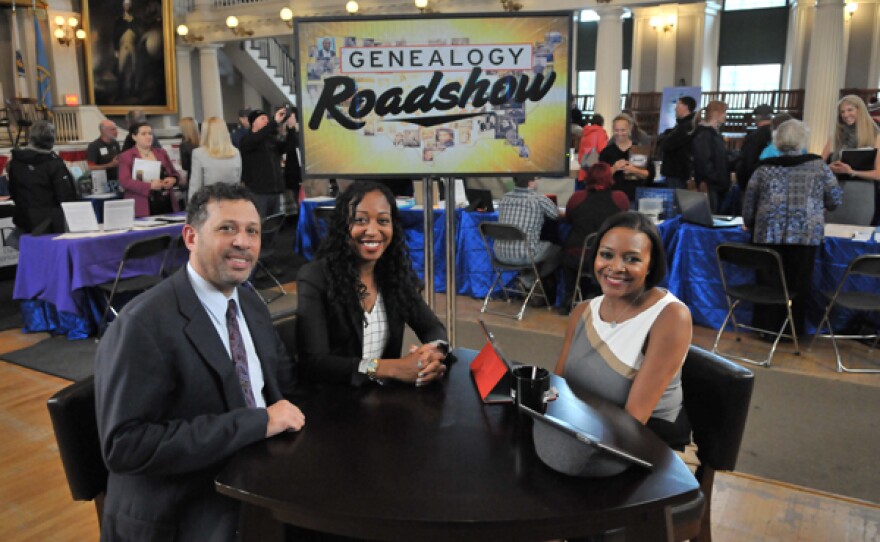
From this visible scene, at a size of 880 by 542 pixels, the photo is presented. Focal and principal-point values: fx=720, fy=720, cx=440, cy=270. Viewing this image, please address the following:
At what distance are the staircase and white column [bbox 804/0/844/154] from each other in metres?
11.5

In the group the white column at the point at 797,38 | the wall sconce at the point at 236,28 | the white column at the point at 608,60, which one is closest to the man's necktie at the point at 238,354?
the white column at the point at 608,60

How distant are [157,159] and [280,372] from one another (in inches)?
201

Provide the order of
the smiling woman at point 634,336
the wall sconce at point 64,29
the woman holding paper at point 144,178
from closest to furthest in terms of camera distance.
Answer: the smiling woman at point 634,336, the woman holding paper at point 144,178, the wall sconce at point 64,29

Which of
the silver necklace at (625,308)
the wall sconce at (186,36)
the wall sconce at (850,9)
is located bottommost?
the silver necklace at (625,308)

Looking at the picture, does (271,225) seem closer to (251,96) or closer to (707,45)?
(251,96)

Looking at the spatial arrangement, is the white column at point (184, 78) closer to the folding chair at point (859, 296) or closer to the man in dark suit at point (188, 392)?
the folding chair at point (859, 296)

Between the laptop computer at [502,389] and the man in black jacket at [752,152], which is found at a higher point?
the man in black jacket at [752,152]

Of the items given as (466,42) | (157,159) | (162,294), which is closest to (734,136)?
(157,159)

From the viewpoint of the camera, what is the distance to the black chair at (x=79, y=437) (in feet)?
5.17

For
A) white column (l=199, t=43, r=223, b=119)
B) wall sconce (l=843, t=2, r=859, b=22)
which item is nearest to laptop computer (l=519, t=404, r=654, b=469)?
white column (l=199, t=43, r=223, b=119)

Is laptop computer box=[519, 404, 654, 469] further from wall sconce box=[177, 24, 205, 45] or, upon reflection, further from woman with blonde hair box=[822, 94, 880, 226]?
wall sconce box=[177, 24, 205, 45]

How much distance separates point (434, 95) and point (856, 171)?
4.25 meters

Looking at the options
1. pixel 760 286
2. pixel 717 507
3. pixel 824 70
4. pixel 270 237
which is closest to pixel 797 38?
pixel 824 70

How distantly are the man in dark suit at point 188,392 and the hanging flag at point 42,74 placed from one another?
14.1 meters
